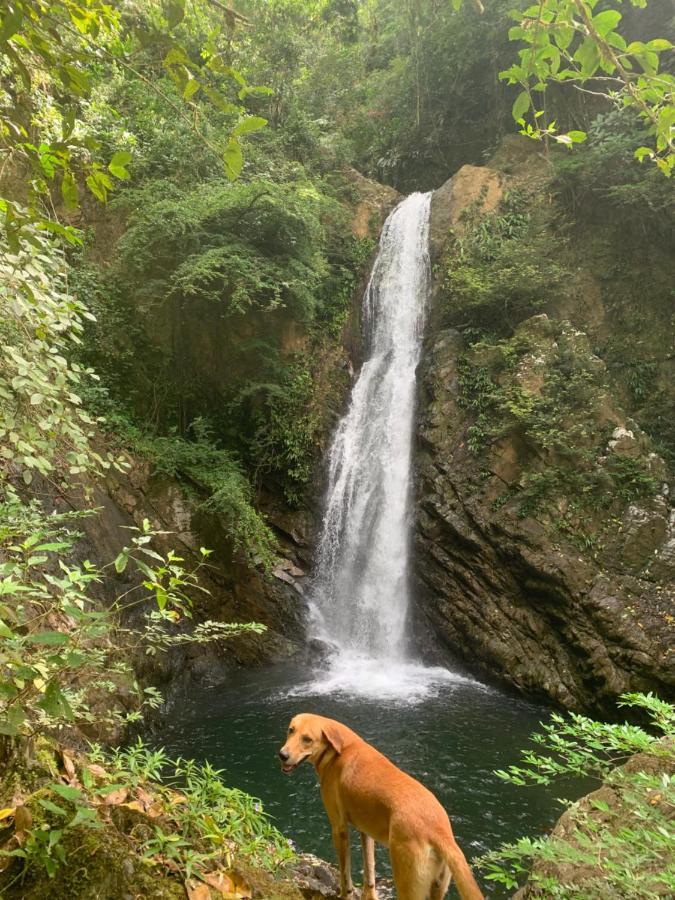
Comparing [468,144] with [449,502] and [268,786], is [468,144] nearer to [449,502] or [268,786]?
[449,502]

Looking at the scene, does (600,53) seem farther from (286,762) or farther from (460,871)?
(286,762)

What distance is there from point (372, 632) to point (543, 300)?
26.6 ft

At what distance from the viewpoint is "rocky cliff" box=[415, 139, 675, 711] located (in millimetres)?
7953

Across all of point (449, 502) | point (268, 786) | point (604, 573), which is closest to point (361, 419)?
point (449, 502)

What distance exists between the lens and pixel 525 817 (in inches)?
194

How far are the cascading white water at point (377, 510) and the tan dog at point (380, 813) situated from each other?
19.3 feet

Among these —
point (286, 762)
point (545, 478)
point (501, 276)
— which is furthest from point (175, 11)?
point (501, 276)

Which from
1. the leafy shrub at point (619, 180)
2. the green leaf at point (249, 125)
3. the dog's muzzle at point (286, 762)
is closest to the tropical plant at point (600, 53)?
the green leaf at point (249, 125)

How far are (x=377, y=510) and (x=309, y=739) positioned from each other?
28.8 ft

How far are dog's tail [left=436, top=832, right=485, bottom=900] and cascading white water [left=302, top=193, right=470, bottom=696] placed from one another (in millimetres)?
6387

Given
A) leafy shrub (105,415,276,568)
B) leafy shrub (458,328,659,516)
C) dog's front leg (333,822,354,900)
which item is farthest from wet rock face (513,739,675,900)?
leafy shrub (105,415,276,568)

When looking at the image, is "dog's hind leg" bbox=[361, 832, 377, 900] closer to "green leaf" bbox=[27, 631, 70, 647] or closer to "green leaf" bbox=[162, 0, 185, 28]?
"green leaf" bbox=[27, 631, 70, 647]

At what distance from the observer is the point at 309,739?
105 inches

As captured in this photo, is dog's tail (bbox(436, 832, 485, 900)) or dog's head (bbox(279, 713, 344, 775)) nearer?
dog's tail (bbox(436, 832, 485, 900))
